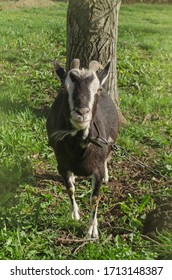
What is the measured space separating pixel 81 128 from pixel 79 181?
68.6 inches

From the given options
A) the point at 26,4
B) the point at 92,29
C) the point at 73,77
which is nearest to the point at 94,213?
the point at 73,77

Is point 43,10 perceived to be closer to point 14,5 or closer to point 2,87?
point 14,5

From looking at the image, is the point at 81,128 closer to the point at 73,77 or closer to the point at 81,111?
the point at 81,111

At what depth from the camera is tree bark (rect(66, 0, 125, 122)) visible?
6.52 meters

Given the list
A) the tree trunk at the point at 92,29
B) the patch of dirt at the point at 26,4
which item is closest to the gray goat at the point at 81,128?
the tree trunk at the point at 92,29

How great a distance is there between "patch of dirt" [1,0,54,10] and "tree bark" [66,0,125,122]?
1257cm

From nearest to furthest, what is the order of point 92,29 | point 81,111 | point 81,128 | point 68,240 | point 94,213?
point 81,111
point 81,128
point 68,240
point 94,213
point 92,29

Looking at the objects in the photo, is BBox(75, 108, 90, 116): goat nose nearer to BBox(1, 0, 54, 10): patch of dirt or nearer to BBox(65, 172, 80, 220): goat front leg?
BBox(65, 172, 80, 220): goat front leg

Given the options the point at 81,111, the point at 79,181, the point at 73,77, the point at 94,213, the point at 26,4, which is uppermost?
the point at 73,77

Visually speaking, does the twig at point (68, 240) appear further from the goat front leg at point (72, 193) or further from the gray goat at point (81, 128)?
the goat front leg at point (72, 193)

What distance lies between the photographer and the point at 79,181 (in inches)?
225

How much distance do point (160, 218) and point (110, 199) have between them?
0.86 metres

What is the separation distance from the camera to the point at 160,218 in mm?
4629

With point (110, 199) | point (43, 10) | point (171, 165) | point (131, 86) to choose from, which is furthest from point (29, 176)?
point (43, 10)
